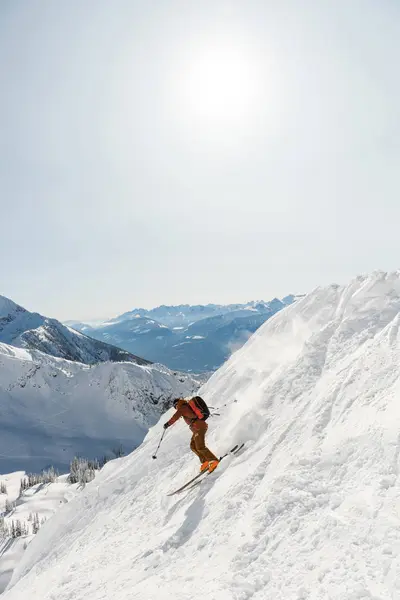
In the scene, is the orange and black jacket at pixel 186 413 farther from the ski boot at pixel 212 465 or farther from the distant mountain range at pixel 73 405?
the distant mountain range at pixel 73 405

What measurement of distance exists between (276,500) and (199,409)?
18.6ft

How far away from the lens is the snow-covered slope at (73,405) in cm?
12775

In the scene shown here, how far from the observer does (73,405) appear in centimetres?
15662

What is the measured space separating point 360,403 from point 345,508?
3.40m

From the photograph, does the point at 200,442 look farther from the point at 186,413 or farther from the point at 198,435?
the point at 186,413

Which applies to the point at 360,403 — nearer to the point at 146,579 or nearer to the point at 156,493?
the point at 146,579

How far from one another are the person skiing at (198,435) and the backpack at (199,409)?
78 millimetres

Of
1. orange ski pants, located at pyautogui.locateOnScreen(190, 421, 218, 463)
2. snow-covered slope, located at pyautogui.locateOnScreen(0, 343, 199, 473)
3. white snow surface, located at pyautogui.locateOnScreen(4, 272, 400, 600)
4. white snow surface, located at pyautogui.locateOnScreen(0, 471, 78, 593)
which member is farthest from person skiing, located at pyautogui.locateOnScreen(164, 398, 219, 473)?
snow-covered slope, located at pyautogui.locateOnScreen(0, 343, 199, 473)

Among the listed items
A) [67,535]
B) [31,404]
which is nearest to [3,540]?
[67,535]

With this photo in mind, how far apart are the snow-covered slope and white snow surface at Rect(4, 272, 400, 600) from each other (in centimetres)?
11740

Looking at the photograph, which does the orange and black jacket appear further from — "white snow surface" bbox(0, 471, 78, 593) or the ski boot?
"white snow surface" bbox(0, 471, 78, 593)

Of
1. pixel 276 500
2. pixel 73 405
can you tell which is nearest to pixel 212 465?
pixel 276 500

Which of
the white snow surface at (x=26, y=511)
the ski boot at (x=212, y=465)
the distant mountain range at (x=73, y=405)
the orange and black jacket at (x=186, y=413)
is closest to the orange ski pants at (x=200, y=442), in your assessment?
the orange and black jacket at (x=186, y=413)

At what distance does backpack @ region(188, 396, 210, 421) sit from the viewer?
43.2 ft
